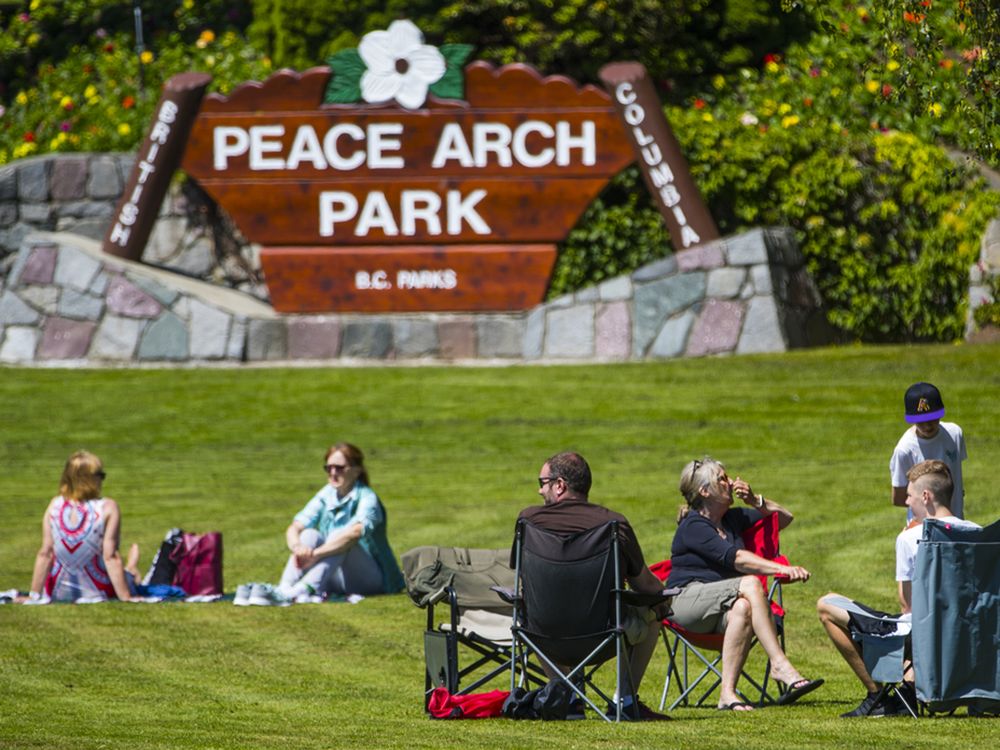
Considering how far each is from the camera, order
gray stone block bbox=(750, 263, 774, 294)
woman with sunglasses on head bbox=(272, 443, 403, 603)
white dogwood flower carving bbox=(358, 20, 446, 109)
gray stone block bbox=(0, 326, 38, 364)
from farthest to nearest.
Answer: gray stone block bbox=(0, 326, 38, 364) < white dogwood flower carving bbox=(358, 20, 446, 109) < gray stone block bbox=(750, 263, 774, 294) < woman with sunglasses on head bbox=(272, 443, 403, 603)

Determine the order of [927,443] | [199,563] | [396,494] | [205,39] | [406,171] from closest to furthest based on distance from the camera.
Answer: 1. [927,443]
2. [199,563]
3. [396,494]
4. [406,171]
5. [205,39]

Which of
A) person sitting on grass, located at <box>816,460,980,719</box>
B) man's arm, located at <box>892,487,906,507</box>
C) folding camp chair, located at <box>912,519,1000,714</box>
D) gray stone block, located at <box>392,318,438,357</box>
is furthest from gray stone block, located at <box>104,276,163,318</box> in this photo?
folding camp chair, located at <box>912,519,1000,714</box>

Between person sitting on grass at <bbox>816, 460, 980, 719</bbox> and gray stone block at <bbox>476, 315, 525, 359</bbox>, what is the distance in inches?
488

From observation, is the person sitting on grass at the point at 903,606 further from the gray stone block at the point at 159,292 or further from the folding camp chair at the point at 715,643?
the gray stone block at the point at 159,292

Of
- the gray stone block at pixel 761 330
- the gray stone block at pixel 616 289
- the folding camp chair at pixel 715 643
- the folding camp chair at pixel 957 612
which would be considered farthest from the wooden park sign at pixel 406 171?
the folding camp chair at pixel 957 612

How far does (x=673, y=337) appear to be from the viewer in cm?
1897

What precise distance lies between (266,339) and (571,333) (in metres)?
3.44

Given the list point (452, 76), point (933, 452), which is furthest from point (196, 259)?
point (933, 452)

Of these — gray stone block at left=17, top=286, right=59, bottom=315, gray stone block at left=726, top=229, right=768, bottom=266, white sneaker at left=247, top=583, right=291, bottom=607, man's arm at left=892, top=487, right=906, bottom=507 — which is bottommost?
white sneaker at left=247, top=583, right=291, bottom=607

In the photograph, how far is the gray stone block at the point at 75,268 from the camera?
66.5 feet

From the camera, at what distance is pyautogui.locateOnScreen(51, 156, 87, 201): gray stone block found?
2175cm

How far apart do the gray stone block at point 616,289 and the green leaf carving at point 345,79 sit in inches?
141

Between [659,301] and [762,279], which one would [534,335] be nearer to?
[659,301]

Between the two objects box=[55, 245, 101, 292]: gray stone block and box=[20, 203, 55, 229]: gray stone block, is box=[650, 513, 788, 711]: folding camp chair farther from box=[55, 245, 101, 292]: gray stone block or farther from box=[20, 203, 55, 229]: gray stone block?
box=[20, 203, 55, 229]: gray stone block
